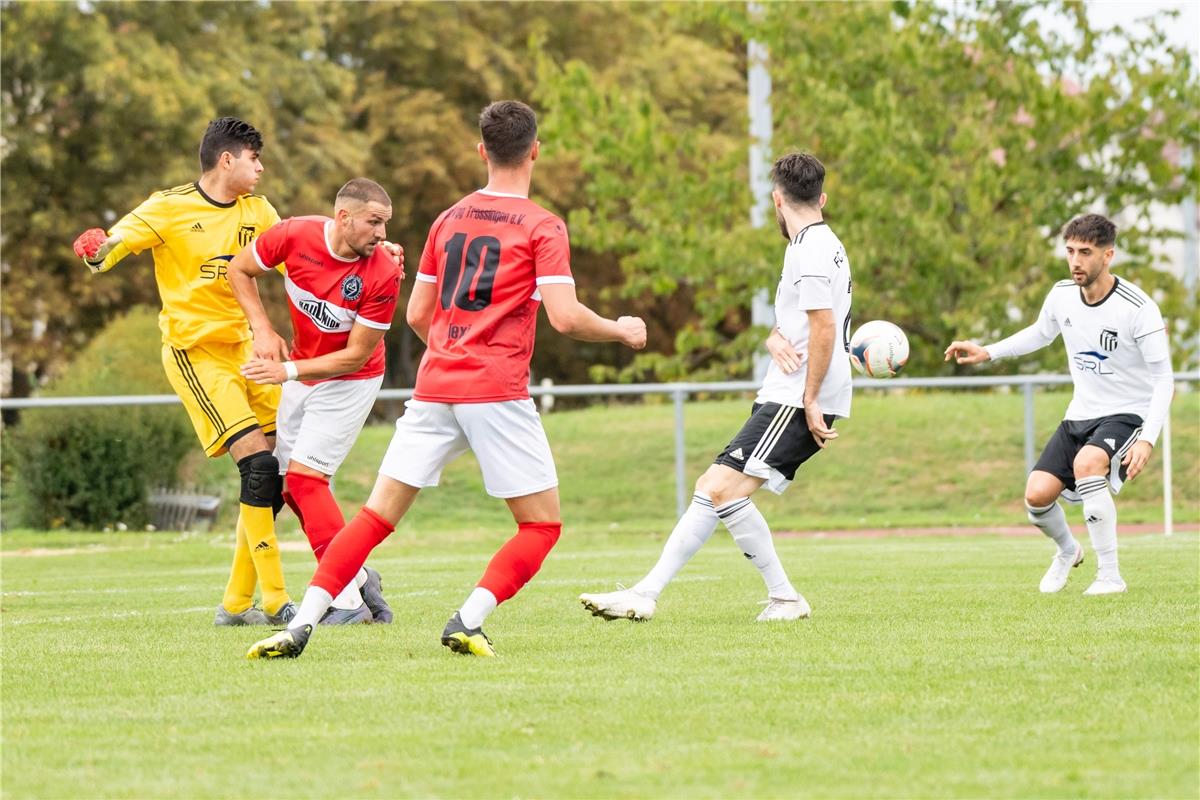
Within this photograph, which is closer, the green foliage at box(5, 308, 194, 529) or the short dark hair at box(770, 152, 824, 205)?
the short dark hair at box(770, 152, 824, 205)

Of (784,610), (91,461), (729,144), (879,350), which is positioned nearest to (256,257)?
(784,610)

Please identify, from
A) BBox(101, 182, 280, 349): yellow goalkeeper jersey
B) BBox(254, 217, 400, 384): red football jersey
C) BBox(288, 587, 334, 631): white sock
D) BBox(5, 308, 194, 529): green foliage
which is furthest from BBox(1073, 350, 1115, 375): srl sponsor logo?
BBox(5, 308, 194, 529): green foliage

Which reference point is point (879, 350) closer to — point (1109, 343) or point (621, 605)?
point (1109, 343)

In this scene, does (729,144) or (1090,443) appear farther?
(729,144)

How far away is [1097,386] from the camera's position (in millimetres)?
9344

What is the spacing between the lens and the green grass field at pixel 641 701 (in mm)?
4590

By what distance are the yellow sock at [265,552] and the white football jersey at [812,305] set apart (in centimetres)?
248

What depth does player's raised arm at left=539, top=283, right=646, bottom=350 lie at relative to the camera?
6.63m

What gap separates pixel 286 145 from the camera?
3328 cm

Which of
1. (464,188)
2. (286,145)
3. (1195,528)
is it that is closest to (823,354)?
(1195,528)

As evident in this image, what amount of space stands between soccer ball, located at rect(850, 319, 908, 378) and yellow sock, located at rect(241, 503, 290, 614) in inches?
120

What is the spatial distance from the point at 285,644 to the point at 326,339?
6.41 ft

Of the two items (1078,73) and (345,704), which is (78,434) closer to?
(345,704)

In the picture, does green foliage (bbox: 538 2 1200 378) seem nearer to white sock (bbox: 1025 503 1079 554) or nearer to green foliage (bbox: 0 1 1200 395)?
green foliage (bbox: 0 1 1200 395)
